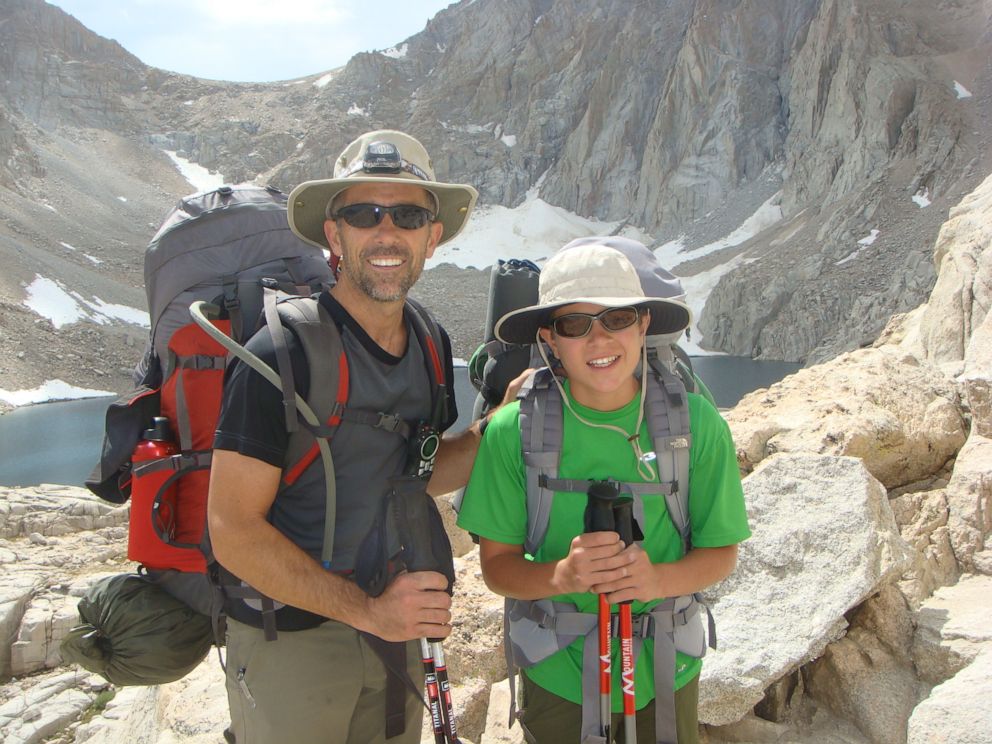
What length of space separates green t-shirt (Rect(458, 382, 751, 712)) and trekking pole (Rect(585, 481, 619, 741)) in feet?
0.43

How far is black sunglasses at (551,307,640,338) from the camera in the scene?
7.63 feet

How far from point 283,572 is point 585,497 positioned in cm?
94

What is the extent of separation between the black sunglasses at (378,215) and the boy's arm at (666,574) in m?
1.32

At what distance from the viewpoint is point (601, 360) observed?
7.56 feet

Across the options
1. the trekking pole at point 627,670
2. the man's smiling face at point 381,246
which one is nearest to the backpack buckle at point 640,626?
the trekking pole at point 627,670

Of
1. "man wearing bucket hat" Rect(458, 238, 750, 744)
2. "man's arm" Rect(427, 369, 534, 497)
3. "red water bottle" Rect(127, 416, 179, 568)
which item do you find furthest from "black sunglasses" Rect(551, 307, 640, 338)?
"red water bottle" Rect(127, 416, 179, 568)

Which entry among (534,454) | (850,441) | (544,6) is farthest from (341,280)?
(544,6)

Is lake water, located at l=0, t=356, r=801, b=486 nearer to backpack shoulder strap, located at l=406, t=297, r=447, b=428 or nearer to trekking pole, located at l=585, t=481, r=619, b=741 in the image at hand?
backpack shoulder strap, located at l=406, t=297, r=447, b=428

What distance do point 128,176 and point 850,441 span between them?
13095 cm

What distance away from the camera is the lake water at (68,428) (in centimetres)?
2977

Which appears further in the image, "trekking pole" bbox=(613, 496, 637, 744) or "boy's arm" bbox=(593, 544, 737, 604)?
"trekking pole" bbox=(613, 496, 637, 744)

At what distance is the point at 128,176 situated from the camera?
11594 centimetres

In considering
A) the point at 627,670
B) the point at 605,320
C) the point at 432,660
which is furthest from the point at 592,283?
the point at 432,660

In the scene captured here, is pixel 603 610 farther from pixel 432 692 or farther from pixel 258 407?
pixel 258 407
